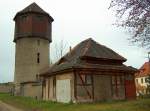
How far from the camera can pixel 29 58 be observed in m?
43.8

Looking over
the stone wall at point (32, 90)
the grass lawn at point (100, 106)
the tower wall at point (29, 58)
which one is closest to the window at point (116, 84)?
the grass lawn at point (100, 106)

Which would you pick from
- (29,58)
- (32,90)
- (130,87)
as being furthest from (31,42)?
(130,87)

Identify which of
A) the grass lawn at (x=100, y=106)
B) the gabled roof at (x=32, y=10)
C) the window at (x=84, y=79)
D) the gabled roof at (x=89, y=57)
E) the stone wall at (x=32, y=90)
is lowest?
the grass lawn at (x=100, y=106)

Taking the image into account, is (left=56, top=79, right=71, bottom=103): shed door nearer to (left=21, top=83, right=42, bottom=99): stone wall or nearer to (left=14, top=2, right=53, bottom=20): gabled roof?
(left=21, top=83, right=42, bottom=99): stone wall

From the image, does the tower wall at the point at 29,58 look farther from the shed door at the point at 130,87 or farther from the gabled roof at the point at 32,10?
the shed door at the point at 130,87

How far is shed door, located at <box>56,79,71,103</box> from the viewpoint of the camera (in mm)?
26375

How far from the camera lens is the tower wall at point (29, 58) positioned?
43.2m

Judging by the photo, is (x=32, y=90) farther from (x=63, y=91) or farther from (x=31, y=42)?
(x=63, y=91)

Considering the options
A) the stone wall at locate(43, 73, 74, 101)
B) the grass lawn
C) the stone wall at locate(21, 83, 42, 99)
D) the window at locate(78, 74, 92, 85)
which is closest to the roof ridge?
the window at locate(78, 74, 92, 85)

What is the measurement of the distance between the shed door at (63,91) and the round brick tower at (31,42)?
48.7 feet

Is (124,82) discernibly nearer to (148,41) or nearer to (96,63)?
(96,63)

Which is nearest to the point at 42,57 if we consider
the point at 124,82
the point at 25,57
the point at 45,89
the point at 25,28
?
the point at 25,57

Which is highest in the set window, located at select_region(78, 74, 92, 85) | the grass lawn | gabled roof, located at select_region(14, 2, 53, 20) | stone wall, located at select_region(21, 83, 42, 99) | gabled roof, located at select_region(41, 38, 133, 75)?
gabled roof, located at select_region(14, 2, 53, 20)

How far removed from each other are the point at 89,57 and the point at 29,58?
59.4 feet
